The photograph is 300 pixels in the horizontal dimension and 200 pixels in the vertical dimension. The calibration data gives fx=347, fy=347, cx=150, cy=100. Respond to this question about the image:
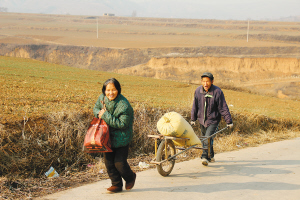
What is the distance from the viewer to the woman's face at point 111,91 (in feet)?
16.6

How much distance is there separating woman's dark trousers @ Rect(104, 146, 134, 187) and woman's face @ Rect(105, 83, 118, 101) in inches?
30.6

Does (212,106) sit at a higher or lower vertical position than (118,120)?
higher

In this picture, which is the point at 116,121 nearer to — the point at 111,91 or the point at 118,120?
the point at 118,120

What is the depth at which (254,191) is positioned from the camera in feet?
18.9

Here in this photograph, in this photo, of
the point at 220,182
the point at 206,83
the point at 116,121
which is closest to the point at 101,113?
the point at 116,121

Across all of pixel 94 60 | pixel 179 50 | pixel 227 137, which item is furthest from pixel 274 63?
pixel 227 137

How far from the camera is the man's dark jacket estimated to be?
6.99 meters

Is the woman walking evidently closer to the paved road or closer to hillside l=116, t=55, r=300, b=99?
the paved road

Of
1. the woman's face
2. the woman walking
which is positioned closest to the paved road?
the woman walking

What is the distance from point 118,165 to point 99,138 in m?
0.56

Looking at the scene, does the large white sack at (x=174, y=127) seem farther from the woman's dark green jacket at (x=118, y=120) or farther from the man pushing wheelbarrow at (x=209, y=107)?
the woman's dark green jacket at (x=118, y=120)

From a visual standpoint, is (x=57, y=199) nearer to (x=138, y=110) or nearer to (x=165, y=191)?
(x=165, y=191)

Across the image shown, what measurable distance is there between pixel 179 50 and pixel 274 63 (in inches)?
681

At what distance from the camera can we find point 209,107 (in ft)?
23.2
